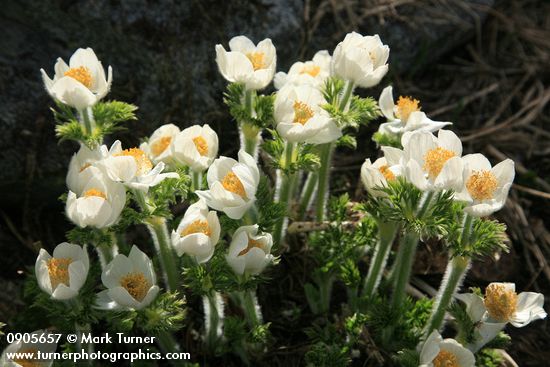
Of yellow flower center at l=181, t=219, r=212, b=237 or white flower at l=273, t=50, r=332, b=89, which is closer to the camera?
yellow flower center at l=181, t=219, r=212, b=237

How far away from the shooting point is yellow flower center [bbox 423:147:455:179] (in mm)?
2373

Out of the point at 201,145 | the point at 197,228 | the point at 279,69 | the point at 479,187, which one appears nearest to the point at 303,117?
the point at 201,145

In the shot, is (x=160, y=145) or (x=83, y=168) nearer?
(x=83, y=168)

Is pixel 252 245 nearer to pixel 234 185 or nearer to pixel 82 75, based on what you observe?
pixel 234 185

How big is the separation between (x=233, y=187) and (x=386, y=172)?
710 millimetres

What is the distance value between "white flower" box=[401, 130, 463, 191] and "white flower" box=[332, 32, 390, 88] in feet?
1.35

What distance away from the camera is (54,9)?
3.80m

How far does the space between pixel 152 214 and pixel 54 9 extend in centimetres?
193

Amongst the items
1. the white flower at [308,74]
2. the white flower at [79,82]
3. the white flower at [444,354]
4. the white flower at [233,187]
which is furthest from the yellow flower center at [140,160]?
the white flower at [444,354]

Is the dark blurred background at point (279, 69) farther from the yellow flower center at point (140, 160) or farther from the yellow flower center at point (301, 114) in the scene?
the yellow flower center at point (301, 114)

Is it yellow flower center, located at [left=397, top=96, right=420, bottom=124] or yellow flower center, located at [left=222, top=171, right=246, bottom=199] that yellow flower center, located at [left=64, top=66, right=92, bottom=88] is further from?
yellow flower center, located at [left=397, top=96, right=420, bottom=124]

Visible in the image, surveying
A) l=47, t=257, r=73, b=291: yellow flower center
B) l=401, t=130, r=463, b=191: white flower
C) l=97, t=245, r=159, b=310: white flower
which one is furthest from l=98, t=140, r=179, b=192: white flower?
l=401, t=130, r=463, b=191: white flower

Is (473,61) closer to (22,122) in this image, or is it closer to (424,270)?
(424,270)

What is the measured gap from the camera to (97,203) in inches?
94.0
